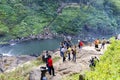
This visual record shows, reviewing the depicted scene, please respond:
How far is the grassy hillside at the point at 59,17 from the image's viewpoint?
159750 mm

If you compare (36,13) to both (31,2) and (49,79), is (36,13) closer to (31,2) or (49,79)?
(31,2)

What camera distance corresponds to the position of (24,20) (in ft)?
554

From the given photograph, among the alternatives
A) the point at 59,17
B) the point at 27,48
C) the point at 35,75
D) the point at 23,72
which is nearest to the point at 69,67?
the point at 35,75

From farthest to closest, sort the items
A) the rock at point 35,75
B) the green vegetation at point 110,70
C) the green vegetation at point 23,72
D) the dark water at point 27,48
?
the dark water at point 27,48, the green vegetation at point 23,72, the rock at point 35,75, the green vegetation at point 110,70

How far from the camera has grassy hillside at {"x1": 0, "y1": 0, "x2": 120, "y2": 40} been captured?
524 feet

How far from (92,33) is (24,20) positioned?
38.2 metres

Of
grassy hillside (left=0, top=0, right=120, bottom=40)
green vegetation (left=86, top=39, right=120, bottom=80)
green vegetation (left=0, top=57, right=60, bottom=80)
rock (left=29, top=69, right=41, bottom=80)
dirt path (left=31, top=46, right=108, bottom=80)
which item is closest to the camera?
green vegetation (left=86, top=39, right=120, bottom=80)

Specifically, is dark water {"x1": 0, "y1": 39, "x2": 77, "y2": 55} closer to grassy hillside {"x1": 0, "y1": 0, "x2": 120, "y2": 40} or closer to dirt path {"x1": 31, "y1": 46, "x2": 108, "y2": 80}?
grassy hillside {"x1": 0, "y1": 0, "x2": 120, "y2": 40}

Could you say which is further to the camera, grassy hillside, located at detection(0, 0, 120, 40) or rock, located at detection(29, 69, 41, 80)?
grassy hillside, located at detection(0, 0, 120, 40)

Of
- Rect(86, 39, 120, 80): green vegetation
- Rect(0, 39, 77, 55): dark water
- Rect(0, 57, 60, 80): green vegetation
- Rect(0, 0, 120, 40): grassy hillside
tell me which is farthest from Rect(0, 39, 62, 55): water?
Rect(86, 39, 120, 80): green vegetation

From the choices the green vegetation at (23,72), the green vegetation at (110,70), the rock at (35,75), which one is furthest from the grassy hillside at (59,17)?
the green vegetation at (110,70)

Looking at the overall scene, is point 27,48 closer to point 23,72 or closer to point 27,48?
point 27,48

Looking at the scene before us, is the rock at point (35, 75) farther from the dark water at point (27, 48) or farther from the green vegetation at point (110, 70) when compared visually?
the dark water at point (27, 48)

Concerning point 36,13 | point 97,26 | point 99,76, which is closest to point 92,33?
point 97,26
